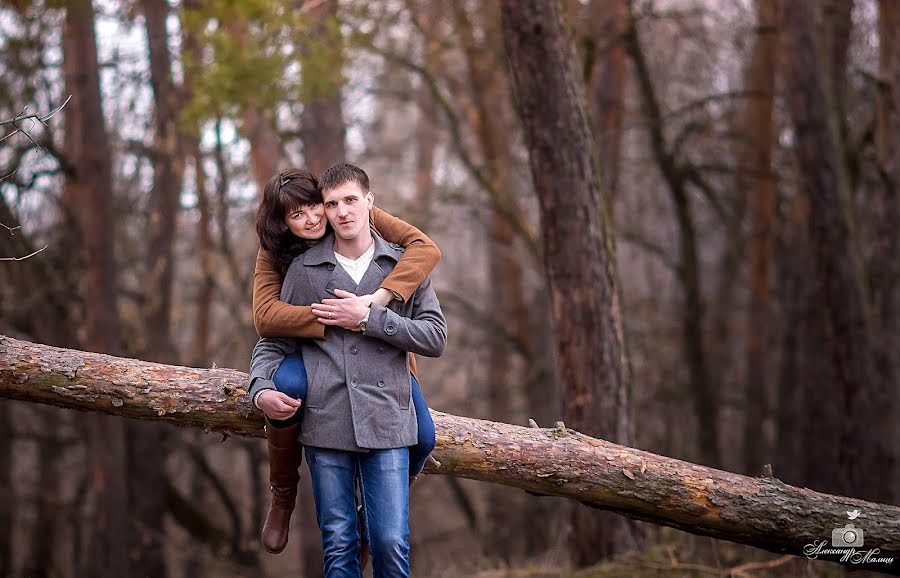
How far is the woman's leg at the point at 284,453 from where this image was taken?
3.67m

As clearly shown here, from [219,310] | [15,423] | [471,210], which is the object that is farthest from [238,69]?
[219,310]

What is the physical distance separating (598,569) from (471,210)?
21.3 ft

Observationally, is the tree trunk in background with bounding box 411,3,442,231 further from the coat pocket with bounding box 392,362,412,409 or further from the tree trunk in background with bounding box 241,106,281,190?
the coat pocket with bounding box 392,362,412,409

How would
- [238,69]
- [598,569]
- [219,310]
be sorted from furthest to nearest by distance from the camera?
[219,310]
[238,69]
[598,569]

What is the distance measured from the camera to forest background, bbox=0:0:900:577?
7766 millimetres

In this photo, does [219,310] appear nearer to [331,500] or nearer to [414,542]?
[414,542]

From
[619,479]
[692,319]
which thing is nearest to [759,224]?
[692,319]

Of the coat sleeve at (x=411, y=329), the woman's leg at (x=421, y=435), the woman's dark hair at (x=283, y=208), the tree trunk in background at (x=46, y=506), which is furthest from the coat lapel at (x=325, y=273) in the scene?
the tree trunk in background at (x=46, y=506)

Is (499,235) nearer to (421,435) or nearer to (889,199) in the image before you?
(889,199)

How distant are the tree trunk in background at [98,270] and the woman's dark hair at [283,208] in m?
6.14

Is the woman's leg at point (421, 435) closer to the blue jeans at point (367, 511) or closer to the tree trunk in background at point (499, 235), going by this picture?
the blue jeans at point (367, 511)

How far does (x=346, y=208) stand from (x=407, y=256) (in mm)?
347

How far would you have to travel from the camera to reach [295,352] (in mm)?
3812

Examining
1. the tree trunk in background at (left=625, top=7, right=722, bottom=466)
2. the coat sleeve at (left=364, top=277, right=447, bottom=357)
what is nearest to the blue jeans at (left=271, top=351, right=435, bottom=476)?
the coat sleeve at (left=364, top=277, right=447, bottom=357)
